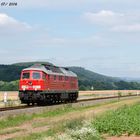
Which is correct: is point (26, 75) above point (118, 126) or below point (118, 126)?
above

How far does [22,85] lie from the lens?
41.7 m

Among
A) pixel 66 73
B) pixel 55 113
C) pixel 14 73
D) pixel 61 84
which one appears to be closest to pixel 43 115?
pixel 55 113

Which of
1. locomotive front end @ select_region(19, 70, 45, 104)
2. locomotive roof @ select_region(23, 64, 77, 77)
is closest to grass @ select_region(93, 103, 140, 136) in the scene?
locomotive front end @ select_region(19, 70, 45, 104)

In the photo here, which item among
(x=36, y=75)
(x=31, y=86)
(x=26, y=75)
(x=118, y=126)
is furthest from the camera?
(x=26, y=75)

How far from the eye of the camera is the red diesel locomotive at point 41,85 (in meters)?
40.8

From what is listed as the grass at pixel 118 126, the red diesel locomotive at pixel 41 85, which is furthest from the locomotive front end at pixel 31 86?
the grass at pixel 118 126

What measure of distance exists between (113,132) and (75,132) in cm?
198

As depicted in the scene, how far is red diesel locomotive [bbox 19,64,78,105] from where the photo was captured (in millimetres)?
40750

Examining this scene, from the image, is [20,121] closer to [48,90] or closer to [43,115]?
[43,115]

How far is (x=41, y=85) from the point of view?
1613 inches

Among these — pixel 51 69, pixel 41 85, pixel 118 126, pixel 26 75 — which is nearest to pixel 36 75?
pixel 26 75

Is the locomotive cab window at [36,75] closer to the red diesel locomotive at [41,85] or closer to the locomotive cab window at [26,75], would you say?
the red diesel locomotive at [41,85]

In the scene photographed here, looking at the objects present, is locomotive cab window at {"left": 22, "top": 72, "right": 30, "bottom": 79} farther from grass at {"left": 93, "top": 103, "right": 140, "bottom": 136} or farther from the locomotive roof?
grass at {"left": 93, "top": 103, "right": 140, "bottom": 136}

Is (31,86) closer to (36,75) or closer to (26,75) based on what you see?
(36,75)
